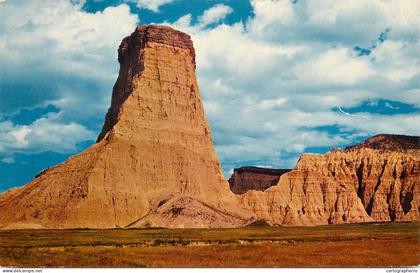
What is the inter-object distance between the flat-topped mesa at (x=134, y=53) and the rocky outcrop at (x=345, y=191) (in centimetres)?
4422

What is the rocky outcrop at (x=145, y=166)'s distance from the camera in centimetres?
10294

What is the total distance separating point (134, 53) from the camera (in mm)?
131500

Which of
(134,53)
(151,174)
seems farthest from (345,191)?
(151,174)

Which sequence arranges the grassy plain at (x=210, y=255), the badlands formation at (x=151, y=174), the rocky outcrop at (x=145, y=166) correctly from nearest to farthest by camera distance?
the grassy plain at (x=210, y=255) → the rocky outcrop at (x=145, y=166) → the badlands formation at (x=151, y=174)

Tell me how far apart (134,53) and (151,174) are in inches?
1202

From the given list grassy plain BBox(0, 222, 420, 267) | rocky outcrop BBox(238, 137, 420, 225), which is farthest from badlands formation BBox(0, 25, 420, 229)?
grassy plain BBox(0, 222, 420, 267)

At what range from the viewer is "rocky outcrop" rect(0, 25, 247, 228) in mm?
102938

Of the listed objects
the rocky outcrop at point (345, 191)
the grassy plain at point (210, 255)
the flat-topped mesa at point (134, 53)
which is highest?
the flat-topped mesa at point (134, 53)

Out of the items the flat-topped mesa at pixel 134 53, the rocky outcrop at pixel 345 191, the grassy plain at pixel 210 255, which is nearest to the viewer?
the grassy plain at pixel 210 255

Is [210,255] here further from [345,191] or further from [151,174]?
[345,191]

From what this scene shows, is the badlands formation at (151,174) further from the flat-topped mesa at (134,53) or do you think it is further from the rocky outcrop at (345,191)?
the rocky outcrop at (345,191)

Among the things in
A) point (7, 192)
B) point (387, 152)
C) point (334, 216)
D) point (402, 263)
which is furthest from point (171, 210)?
point (387, 152)

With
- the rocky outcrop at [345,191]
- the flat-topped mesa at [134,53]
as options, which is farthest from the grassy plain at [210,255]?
the rocky outcrop at [345,191]

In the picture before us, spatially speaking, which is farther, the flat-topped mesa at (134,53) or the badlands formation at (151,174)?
the flat-topped mesa at (134,53)
